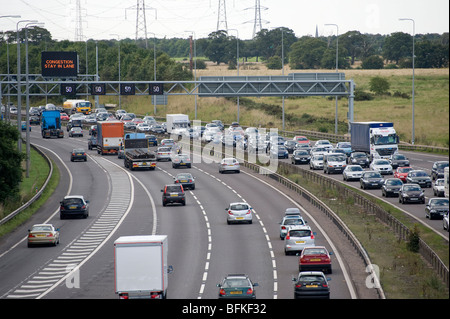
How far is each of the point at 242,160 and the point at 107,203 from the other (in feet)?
82.7

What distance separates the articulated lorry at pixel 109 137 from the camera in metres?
90.6

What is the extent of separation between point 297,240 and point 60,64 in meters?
75.1

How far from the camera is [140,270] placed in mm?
30766

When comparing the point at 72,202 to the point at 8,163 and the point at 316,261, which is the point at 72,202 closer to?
the point at 8,163

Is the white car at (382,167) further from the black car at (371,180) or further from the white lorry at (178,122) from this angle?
the white lorry at (178,122)

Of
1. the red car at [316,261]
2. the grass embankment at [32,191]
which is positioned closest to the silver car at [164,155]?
the grass embankment at [32,191]

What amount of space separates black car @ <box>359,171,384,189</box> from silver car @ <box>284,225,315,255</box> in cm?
2179

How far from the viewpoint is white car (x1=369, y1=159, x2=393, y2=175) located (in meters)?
70.6

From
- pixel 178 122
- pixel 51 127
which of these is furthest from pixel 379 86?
pixel 51 127

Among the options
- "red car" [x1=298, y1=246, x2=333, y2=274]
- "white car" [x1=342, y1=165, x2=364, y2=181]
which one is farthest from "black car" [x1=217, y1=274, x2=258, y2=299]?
"white car" [x1=342, y1=165, x2=364, y2=181]

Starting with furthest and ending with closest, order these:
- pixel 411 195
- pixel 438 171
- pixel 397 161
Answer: pixel 397 161 < pixel 438 171 < pixel 411 195

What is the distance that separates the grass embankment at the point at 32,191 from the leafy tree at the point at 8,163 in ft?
2.61

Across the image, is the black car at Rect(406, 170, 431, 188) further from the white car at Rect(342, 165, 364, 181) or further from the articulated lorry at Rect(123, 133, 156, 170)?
the articulated lorry at Rect(123, 133, 156, 170)
